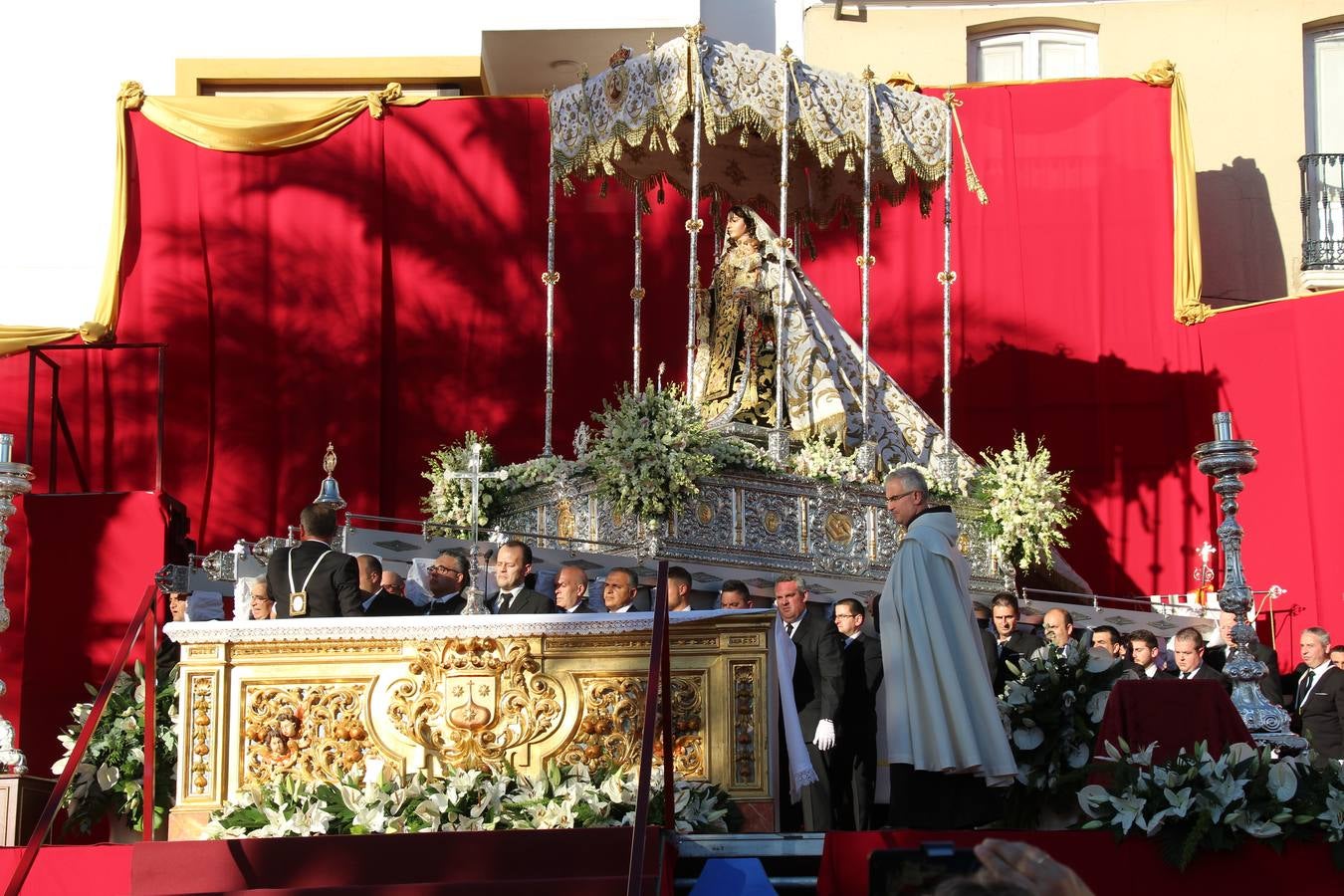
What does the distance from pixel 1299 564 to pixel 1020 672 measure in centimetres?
714

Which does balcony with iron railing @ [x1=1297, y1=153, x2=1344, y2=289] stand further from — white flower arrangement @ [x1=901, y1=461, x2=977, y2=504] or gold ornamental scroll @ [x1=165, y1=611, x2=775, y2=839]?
gold ornamental scroll @ [x1=165, y1=611, x2=775, y2=839]

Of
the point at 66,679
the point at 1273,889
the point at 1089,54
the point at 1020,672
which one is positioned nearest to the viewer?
the point at 1273,889

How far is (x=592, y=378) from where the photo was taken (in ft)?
51.8

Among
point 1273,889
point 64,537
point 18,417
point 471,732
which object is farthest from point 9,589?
point 1273,889

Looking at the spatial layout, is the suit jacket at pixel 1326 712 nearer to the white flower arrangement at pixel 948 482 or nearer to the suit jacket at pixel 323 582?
the white flower arrangement at pixel 948 482

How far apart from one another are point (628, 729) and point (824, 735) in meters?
1.56

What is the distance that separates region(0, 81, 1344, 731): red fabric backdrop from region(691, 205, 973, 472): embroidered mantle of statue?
2573 mm

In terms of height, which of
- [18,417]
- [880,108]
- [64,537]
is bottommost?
[64,537]

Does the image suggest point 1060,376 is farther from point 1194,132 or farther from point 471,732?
point 471,732

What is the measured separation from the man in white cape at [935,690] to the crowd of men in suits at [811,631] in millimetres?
1039

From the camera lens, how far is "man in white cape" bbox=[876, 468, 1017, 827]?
7348 mm

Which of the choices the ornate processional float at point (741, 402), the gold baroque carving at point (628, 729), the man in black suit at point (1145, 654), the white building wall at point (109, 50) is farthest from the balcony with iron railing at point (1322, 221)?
the gold baroque carving at point (628, 729)

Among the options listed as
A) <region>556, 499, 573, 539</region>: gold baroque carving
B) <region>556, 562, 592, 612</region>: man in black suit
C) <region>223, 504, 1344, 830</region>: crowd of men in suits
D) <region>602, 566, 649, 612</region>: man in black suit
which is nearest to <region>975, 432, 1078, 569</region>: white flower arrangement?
<region>223, 504, 1344, 830</region>: crowd of men in suits

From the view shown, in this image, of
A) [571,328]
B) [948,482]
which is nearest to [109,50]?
[571,328]
